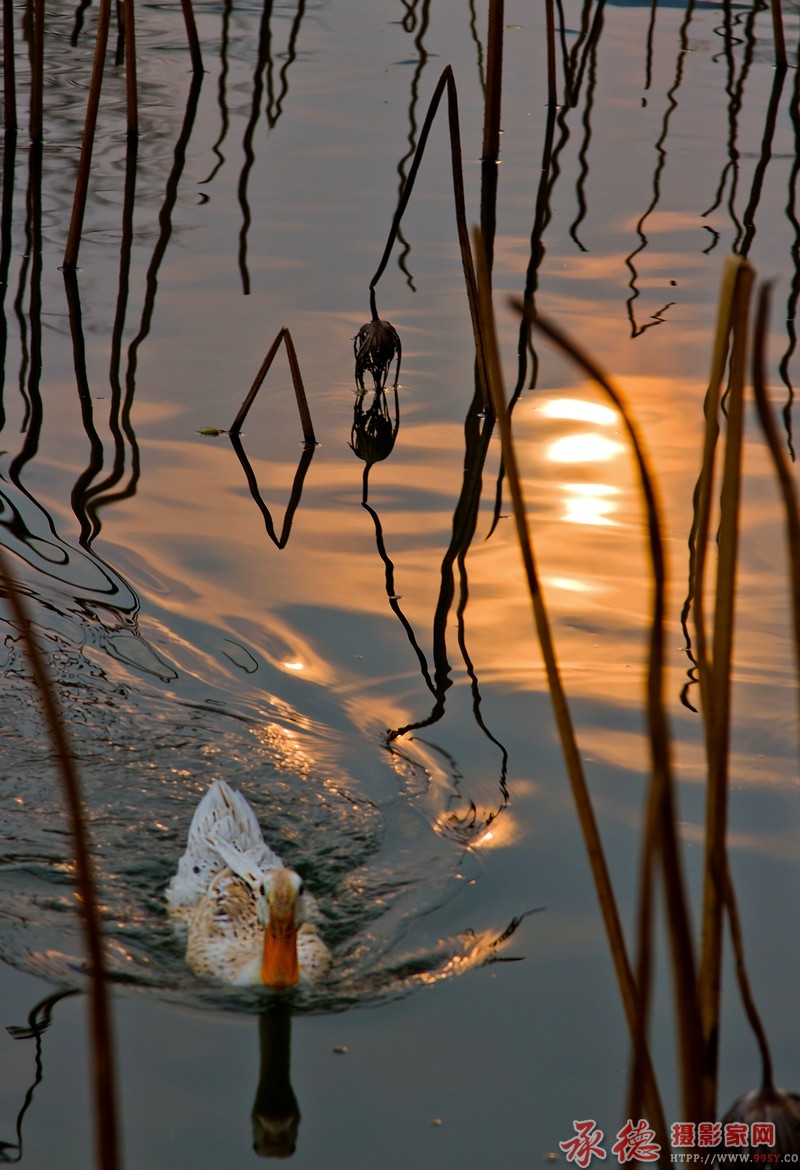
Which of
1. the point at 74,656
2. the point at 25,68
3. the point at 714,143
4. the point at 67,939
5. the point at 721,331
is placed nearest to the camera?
the point at 721,331

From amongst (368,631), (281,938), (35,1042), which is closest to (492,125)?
(368,631)

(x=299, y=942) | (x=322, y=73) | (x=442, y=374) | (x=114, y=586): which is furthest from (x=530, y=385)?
(x=322, y=73)

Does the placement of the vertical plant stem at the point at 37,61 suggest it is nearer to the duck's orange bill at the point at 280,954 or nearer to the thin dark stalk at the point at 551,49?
the thin dark stalk at the point at 551,49

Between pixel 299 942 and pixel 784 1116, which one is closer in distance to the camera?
pixel 784 1116

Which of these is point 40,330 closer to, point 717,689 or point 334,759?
point 334,759

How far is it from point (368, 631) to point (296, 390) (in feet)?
5.85

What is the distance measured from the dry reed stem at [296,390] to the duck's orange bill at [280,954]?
338cm

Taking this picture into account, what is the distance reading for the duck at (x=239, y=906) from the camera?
13.0ft

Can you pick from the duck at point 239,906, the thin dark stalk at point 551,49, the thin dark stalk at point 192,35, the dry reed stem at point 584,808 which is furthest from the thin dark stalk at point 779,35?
the dry reed stem at point 584,808

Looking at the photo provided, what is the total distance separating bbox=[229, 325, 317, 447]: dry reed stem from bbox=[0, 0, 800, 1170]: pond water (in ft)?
0.42

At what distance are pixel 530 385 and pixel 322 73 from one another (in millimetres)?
7443

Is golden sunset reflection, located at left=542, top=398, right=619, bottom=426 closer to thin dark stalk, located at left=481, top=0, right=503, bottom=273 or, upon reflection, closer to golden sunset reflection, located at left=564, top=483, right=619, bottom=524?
golden sunset reflection, located at left=564, top=483, right=619, bottom=524

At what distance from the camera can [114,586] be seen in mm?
5715

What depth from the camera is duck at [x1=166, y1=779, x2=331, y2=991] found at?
156 inches
